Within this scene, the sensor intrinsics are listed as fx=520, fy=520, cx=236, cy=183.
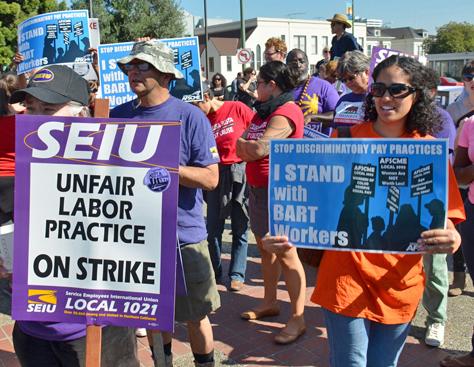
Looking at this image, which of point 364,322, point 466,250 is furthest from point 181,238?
point 466,250

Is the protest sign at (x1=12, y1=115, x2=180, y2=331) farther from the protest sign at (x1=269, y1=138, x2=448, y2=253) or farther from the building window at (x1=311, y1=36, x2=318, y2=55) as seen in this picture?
the building window at (x1=311, y1=36, x2=318, y2=55)

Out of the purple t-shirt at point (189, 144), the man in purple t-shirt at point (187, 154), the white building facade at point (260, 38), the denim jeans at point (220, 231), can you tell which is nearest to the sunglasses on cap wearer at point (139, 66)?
the man in purple t-shirt at point (187, 154)

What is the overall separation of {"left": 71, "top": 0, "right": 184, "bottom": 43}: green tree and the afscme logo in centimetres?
4191

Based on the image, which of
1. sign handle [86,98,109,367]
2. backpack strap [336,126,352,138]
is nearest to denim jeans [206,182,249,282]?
backpack strap [336,126,352,138]

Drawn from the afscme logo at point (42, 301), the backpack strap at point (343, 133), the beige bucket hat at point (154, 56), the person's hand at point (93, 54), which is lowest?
the afscme logo at point (42, 301)

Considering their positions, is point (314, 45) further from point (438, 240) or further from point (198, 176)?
point (438, 240)

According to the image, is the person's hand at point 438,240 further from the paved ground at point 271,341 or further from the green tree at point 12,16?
the green tree at point 12,16

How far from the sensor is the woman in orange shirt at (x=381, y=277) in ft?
7.21

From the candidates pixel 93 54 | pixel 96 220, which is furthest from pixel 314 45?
pixel 96 220

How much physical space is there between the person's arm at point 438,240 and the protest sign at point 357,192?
0.09 ft

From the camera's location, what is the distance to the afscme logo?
2.01 m

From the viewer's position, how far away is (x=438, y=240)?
6.52ft

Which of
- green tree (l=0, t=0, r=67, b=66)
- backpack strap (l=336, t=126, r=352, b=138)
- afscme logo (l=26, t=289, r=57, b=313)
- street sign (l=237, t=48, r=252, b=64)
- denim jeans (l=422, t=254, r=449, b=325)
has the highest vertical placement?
green tree (l=0, t=0, r=67, b=66)

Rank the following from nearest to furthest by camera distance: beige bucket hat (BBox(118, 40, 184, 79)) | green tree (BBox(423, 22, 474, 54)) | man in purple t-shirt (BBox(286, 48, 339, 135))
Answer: beige bucket hat (BBox(118, 40, 184, 79)), man in purple t-shirt (BBox(286, 48, 339, 135)), green tree (BBox(423, 22, 474, 54))
